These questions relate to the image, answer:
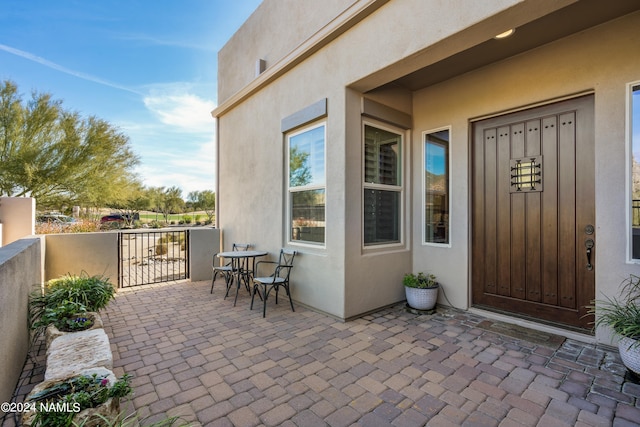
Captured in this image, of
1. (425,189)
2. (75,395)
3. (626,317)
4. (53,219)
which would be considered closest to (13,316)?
(75,395)

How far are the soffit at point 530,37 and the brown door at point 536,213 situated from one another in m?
0.69

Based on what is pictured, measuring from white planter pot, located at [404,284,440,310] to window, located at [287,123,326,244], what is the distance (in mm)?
1387

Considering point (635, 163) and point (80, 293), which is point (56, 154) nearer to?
point (80, 293)

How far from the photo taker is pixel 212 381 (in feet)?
7.59

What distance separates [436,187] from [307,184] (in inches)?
73.3

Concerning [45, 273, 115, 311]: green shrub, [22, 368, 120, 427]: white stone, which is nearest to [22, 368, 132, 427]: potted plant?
[22, 368, 120, 427]: white stone

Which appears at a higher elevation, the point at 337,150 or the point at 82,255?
→ the point at 337,150

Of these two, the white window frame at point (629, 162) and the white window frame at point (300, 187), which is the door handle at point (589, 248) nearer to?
the white window frame at point (629, 162)

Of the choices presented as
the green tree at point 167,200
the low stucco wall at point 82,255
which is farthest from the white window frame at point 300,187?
the green tree at point 167,200

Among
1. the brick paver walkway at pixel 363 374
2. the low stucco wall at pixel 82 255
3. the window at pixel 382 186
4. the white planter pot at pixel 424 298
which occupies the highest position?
the window at pixel 382 186

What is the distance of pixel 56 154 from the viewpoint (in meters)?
12.0

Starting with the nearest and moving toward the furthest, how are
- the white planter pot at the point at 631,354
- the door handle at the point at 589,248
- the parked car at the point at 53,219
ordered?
1. the white planter pot at the point at 631,354
2. the door handle at the point at 589,248
3. the parked car at the point at 53,219

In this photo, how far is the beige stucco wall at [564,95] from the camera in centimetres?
275

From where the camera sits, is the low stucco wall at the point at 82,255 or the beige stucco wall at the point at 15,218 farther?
the beige stucco wall at the point at 15,218
